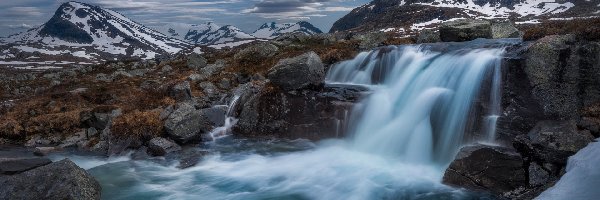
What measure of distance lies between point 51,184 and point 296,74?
12.2 metres

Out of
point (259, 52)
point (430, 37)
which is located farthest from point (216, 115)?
point (430, 37)

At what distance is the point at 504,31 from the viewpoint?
28812 mm

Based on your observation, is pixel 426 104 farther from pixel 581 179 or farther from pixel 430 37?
pixel 430 37

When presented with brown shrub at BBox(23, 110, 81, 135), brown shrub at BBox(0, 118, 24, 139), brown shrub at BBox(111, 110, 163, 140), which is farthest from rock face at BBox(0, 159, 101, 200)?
brown shrub at BBox(0, 118, 24, 139)

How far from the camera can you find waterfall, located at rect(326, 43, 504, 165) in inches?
627

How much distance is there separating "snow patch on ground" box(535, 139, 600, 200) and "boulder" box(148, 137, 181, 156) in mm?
14094

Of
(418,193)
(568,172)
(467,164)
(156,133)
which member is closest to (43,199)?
(156,133)

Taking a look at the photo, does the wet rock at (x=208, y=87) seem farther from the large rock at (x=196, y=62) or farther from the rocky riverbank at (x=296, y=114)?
the large rock at (x=196, y=62)

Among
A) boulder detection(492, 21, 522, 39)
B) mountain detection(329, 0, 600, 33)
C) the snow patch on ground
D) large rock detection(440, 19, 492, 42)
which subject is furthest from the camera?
mountain detection(329, 0, 600, 33)

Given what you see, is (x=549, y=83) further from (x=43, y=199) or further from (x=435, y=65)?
(x=43, y=199)

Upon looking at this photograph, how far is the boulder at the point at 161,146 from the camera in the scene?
705 inches

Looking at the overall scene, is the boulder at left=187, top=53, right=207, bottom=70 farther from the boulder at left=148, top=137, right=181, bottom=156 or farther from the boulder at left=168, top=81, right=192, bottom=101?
the boulder at left=148, top=137, right=181, bottom=156

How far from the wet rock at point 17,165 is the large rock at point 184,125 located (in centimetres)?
570

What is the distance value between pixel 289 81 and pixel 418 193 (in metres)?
9.52
